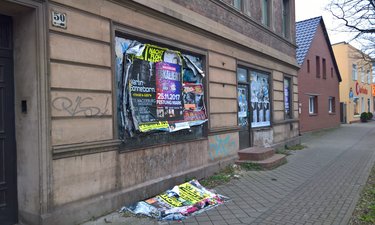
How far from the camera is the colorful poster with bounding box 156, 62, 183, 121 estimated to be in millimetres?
7188

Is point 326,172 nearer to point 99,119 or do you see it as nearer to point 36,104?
point 99,119

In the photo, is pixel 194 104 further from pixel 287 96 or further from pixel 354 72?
pixel 354 72

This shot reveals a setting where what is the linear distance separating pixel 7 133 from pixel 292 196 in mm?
5034

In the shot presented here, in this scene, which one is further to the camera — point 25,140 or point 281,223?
point 281,223

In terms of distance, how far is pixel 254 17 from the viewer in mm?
11898

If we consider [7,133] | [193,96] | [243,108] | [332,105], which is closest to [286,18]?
[243,108]

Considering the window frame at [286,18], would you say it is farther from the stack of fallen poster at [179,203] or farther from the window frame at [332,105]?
the window frame at [332,105]

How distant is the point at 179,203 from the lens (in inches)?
240

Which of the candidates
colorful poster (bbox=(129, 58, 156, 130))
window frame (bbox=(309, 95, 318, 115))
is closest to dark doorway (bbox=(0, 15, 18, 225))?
colorful poster (bbox=(129, 58, 156, 130))

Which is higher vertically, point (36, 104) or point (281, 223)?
point (36, 104)

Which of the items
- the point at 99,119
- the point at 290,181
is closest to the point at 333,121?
the point at 290,181

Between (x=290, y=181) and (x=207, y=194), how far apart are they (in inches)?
99.1

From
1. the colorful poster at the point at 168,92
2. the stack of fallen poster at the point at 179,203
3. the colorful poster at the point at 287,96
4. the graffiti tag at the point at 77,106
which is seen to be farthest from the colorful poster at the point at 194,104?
the colorful poster at the point at 287,96

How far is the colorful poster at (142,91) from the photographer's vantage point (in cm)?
652
